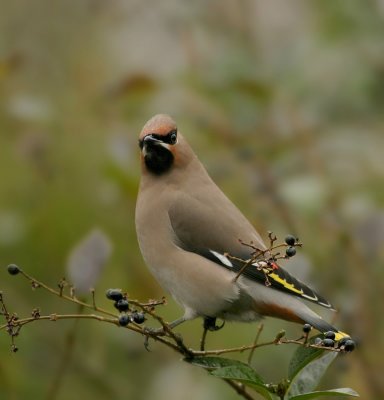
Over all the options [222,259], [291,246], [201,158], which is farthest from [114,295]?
[201,158]

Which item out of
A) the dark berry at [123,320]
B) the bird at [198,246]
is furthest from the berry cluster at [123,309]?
the bird at [198,246]

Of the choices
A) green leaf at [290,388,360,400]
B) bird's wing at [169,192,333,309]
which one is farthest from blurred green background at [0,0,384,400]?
green leaf at [290,388,360,400]

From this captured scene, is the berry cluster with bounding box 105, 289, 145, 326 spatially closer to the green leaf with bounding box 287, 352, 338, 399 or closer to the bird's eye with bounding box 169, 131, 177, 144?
the green leaf with bounding box 287, 352, 338, 399

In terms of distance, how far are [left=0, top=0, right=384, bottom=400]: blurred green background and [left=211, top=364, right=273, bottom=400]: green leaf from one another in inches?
47.9

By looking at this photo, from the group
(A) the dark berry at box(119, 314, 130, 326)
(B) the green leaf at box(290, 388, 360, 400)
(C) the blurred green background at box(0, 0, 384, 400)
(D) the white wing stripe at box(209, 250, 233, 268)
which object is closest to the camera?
(B) the green leaf at box(290, 388, 360, 400)

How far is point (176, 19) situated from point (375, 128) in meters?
1.13

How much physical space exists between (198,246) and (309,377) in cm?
92

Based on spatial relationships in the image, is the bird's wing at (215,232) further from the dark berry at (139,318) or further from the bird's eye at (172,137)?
the dark berry at (139,318)

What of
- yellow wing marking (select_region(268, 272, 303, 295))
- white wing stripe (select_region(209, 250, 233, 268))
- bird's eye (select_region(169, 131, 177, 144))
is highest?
bird's eye (select_region(169, 131, 177, 144))

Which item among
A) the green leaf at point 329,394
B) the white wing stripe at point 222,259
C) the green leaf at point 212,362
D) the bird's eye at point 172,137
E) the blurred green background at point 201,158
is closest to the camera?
the green leaf at point 329,394

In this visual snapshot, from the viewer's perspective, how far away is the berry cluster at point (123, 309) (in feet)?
8.70

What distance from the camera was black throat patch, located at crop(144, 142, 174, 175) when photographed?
3790 mm

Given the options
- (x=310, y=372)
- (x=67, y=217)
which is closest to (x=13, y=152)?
(x=67, y=217)

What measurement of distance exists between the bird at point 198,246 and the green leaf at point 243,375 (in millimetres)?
522
